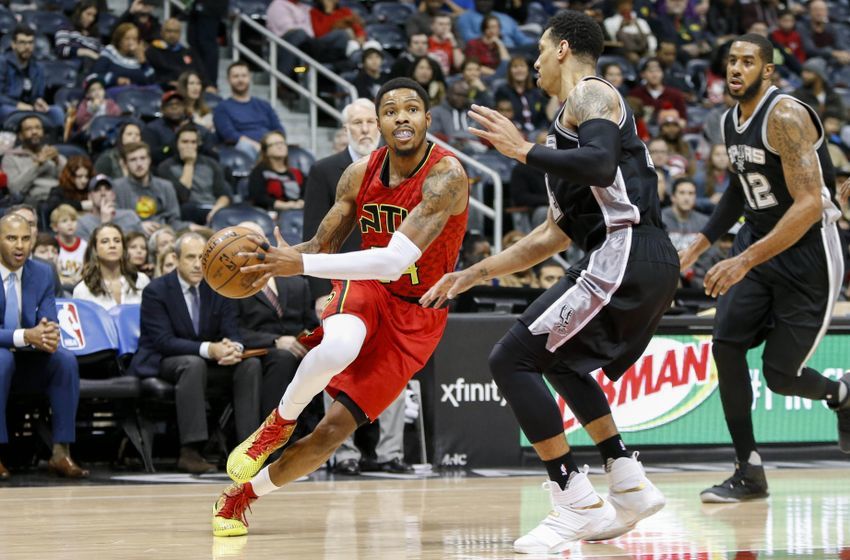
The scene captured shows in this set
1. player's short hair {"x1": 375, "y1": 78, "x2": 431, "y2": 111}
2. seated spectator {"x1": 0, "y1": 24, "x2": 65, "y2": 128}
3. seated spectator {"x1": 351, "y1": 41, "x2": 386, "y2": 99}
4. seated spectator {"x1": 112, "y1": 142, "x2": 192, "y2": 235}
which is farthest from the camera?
seated spectator {"x1": 351, "y1": 41, "x2": 386, "y2": 99}

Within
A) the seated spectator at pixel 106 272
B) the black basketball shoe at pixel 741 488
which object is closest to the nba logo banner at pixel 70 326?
the seated spectator at pixel 106 272

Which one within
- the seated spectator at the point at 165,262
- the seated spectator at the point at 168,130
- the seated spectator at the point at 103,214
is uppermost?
the seated spectator at the point at 168,130

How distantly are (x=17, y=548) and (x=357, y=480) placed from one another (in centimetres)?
325

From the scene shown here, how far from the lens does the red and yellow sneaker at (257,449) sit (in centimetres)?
529

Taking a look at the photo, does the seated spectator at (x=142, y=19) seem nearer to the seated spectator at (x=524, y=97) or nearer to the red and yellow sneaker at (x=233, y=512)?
the seated spectator at (x=524, y=97)

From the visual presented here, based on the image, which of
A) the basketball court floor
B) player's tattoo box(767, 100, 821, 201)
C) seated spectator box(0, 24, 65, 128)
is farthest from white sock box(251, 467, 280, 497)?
seated spectator box(0, 24, 65, 128)

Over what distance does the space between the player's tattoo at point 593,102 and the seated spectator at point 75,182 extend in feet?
22.1

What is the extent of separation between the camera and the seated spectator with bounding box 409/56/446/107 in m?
13.8

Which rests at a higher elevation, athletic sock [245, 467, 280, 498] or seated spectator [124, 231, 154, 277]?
seated spectator [124, 231, 154, 277]

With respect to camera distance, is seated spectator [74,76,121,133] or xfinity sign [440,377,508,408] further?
seated spectator [74,76,121,133]

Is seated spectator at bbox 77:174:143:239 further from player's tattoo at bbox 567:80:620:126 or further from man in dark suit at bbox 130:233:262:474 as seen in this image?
player's tattoo at bbox 567:80:620:126

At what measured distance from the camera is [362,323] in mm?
5352

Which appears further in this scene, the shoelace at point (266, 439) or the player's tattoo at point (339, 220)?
the player's tattoo at point (339, 220)

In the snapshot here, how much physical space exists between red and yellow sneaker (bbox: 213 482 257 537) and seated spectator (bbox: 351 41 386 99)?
8.79 meters
